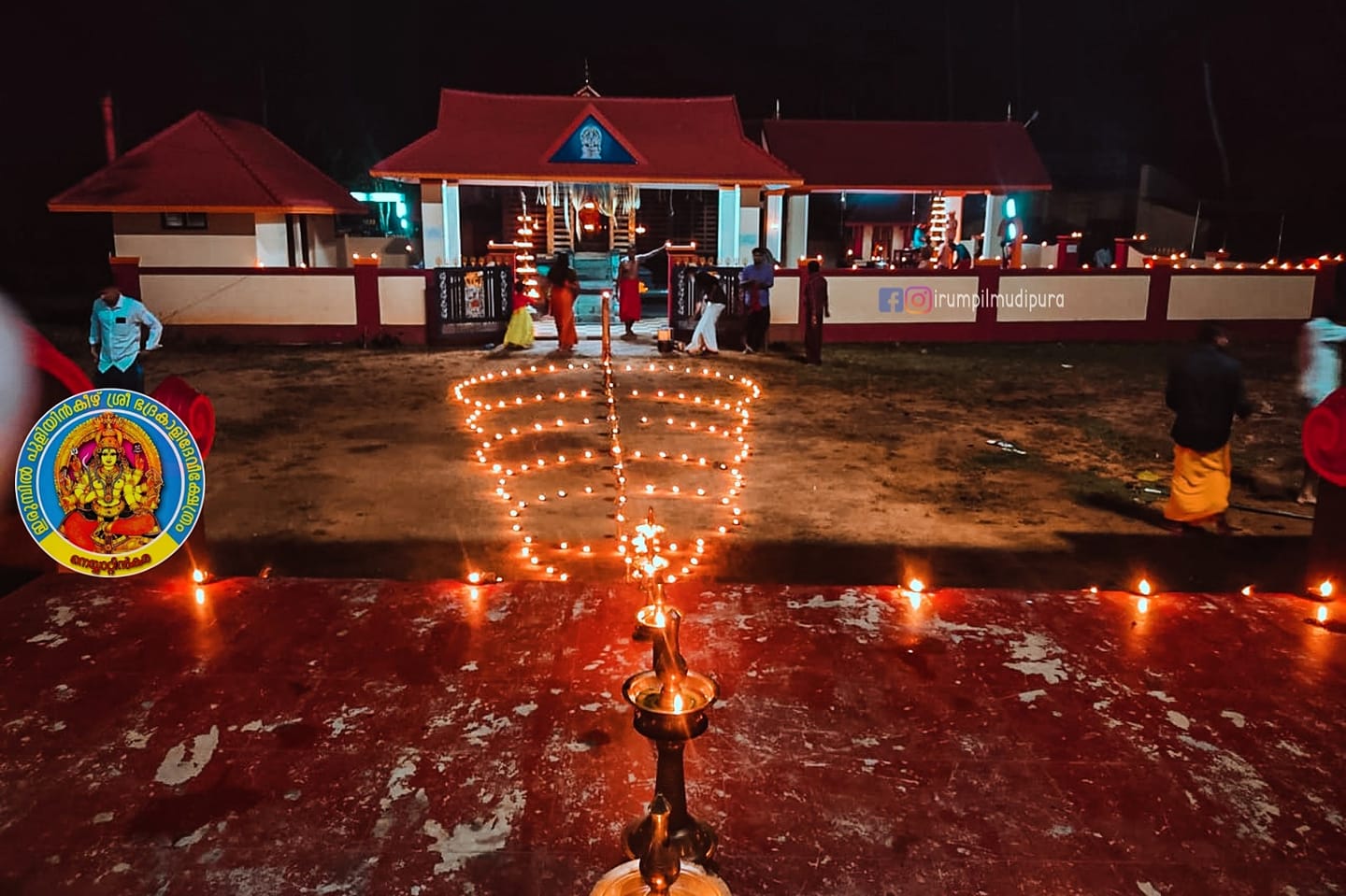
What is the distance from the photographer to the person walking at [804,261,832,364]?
47.2ft

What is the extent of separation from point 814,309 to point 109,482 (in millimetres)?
11398

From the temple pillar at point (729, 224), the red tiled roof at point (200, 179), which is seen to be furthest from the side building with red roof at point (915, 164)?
the red tiled roof at point (200, 179)

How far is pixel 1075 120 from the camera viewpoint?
42.2m

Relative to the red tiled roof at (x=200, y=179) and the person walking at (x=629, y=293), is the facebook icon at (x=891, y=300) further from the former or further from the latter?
the red tiled roof at (x=200, y=179)

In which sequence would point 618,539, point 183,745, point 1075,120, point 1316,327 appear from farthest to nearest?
point 1075,120, point 1316,327, point 618,539, point 183,745

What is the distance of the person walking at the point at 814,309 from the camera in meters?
14.4

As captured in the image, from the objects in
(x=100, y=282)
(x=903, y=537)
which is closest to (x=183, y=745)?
(x=903, y=537)

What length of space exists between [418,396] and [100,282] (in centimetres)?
2413

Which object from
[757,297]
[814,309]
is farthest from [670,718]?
[757,297]

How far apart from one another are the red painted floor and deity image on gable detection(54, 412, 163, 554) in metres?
0.27

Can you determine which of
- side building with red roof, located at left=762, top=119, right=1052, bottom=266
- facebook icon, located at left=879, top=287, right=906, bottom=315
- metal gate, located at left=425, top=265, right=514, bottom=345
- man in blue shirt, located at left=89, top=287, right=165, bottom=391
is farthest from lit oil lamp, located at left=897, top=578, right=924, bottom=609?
side building with red roof, located at left=762, top=119, right=1052, bottom=266

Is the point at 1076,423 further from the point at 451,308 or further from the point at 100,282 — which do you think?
the point at 100,282

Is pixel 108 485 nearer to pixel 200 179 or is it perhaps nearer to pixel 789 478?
pixel 789 478

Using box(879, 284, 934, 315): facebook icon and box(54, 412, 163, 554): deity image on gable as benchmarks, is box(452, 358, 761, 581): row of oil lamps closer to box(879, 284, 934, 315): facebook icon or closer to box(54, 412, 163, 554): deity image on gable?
box(54, 412, 163, 554): deity image on gable
